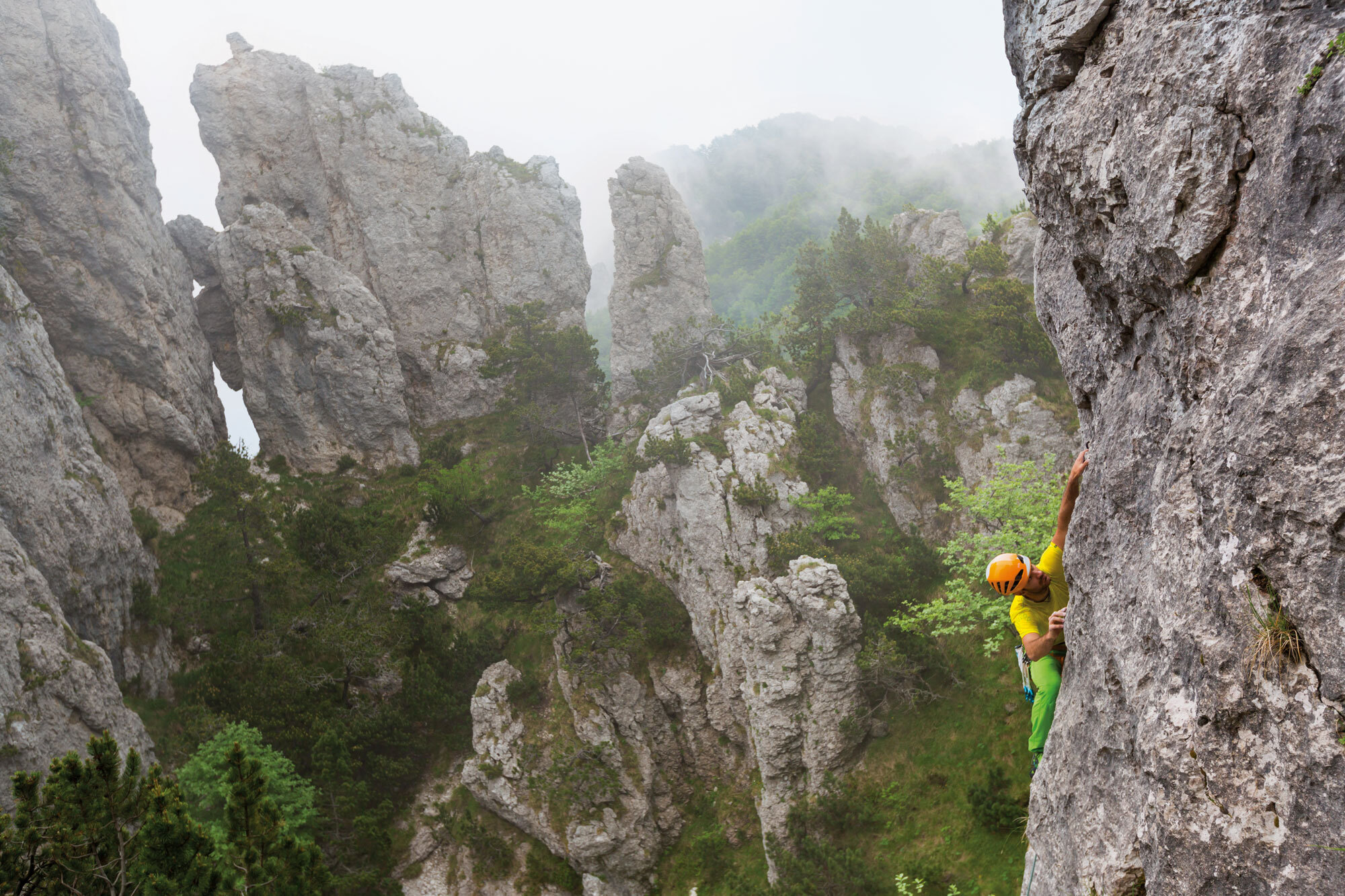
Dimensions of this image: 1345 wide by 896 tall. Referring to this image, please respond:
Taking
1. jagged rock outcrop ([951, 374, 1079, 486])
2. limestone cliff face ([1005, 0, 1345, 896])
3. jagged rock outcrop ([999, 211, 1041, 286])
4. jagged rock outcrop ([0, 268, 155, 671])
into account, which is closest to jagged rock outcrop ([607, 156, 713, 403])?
jagged rock outcrop ([999, 211, 1041, 286])

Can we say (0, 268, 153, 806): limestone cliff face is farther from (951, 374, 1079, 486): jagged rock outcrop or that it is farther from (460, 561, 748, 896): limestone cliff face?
(951, 374, 1079, 486): jagged rock outcrop

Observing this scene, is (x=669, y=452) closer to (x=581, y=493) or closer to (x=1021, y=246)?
(x=581, y=493)

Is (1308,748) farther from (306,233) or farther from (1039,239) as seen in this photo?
(306,233)

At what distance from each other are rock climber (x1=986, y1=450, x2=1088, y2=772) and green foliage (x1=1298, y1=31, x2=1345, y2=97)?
3.67 metres

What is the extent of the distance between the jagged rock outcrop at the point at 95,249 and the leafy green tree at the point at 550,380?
45.6 ft

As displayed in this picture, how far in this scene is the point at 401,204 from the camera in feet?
123

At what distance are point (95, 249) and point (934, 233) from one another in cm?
3765

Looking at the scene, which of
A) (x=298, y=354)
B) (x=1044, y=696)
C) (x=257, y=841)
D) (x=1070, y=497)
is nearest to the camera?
(x=1070, y=497)

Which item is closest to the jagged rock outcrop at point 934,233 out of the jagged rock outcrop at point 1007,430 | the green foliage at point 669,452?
the jagged rock outcrop at point 1007,430

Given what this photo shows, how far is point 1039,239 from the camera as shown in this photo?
23.0 ft

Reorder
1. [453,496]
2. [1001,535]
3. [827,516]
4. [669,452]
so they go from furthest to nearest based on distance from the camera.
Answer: [453,496], [669,452], [827,516], [1001,535]

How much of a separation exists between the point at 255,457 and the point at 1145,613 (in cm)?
3572

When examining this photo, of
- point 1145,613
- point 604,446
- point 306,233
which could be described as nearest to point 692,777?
point 604,446

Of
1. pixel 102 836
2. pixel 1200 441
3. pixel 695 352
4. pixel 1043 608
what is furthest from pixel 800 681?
pixel 695 352
